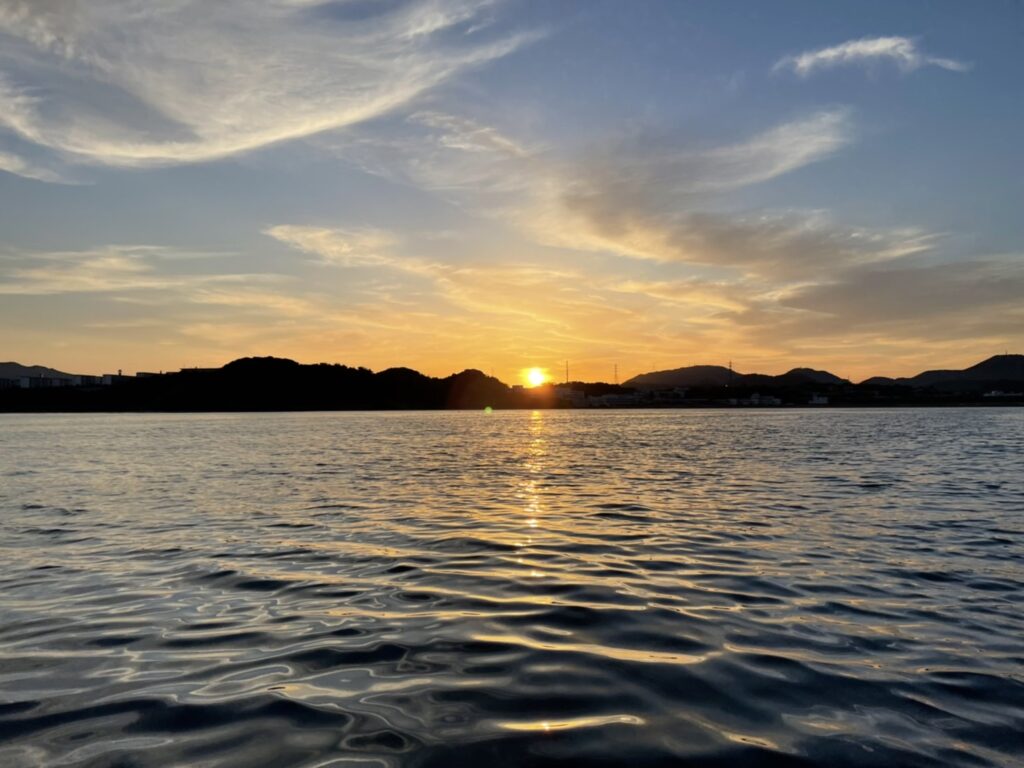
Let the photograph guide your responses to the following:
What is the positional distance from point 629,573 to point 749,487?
56.5 ft

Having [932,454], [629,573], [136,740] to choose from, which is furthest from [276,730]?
[932,454]

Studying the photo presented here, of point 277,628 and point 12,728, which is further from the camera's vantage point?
point 277,628

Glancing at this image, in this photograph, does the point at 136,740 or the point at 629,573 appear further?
the point at 629,573

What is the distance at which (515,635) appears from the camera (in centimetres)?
918

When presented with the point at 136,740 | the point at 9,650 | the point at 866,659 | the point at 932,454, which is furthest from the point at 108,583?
the point at 932,454

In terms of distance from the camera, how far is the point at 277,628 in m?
9.62

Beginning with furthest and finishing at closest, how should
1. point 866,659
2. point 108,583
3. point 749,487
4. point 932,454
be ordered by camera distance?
point 932,454 < point 749,487 < point 108,583 < point 866,659

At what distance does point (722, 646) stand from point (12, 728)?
8139mm

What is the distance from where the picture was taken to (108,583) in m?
12.6

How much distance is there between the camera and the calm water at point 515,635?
19.7 ft

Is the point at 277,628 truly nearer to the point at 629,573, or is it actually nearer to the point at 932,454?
the point at 629,573

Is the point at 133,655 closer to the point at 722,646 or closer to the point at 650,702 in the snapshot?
the point at 650,702

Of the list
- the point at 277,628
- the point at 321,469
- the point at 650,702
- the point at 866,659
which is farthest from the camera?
the point at 321,469

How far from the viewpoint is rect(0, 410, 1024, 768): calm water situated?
5996mm
